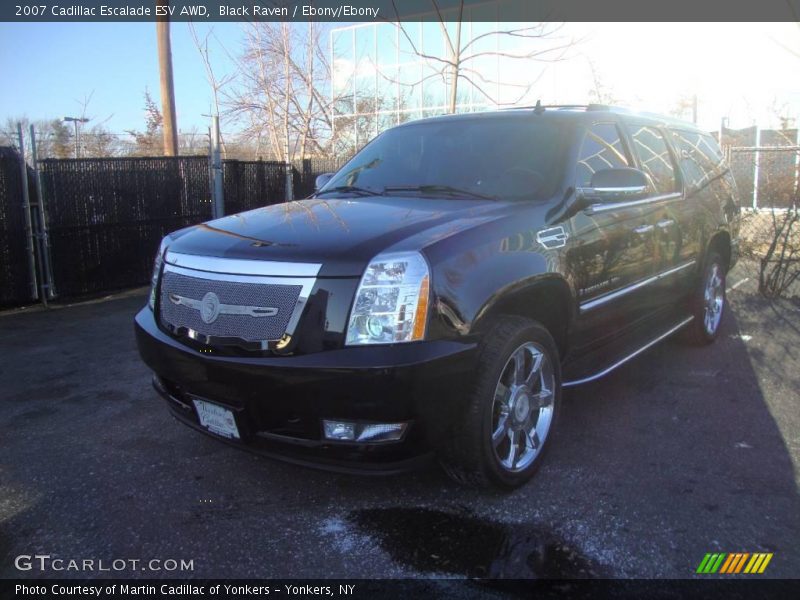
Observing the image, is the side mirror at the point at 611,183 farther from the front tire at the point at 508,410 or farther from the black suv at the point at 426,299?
the front tire at the point at 508,410

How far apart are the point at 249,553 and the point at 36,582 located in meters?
0.84

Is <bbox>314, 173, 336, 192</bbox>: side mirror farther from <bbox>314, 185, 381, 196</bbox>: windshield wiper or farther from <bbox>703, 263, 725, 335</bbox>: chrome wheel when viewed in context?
<bbox>703, 263, 725, 335</bbox>: chrome wheel

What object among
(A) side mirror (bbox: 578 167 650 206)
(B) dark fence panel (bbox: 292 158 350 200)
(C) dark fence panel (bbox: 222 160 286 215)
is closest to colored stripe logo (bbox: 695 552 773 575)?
(A) side mirror (bbox: 578 167 650 206)

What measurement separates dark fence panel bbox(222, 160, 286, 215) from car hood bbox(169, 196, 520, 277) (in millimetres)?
7444

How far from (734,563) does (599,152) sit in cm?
249

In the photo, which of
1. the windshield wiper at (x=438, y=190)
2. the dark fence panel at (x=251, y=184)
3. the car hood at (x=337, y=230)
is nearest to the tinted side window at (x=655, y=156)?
the windshield wiper at (x=438, y=190)

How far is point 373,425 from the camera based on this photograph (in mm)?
2732

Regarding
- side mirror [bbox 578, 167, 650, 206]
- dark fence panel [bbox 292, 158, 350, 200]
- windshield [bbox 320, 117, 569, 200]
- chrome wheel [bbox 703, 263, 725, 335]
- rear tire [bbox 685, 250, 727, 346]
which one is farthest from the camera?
dark fence panel [bbox 292, 158, 350, 200]

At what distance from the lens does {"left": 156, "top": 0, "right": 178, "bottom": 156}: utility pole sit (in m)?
12.5

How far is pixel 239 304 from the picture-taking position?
2.90m

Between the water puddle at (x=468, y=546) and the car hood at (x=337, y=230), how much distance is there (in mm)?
1190

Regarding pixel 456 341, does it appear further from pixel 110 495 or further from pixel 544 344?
pixel 110 495

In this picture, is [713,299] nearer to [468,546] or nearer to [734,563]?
[734,563]

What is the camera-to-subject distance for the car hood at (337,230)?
284 centimetres
